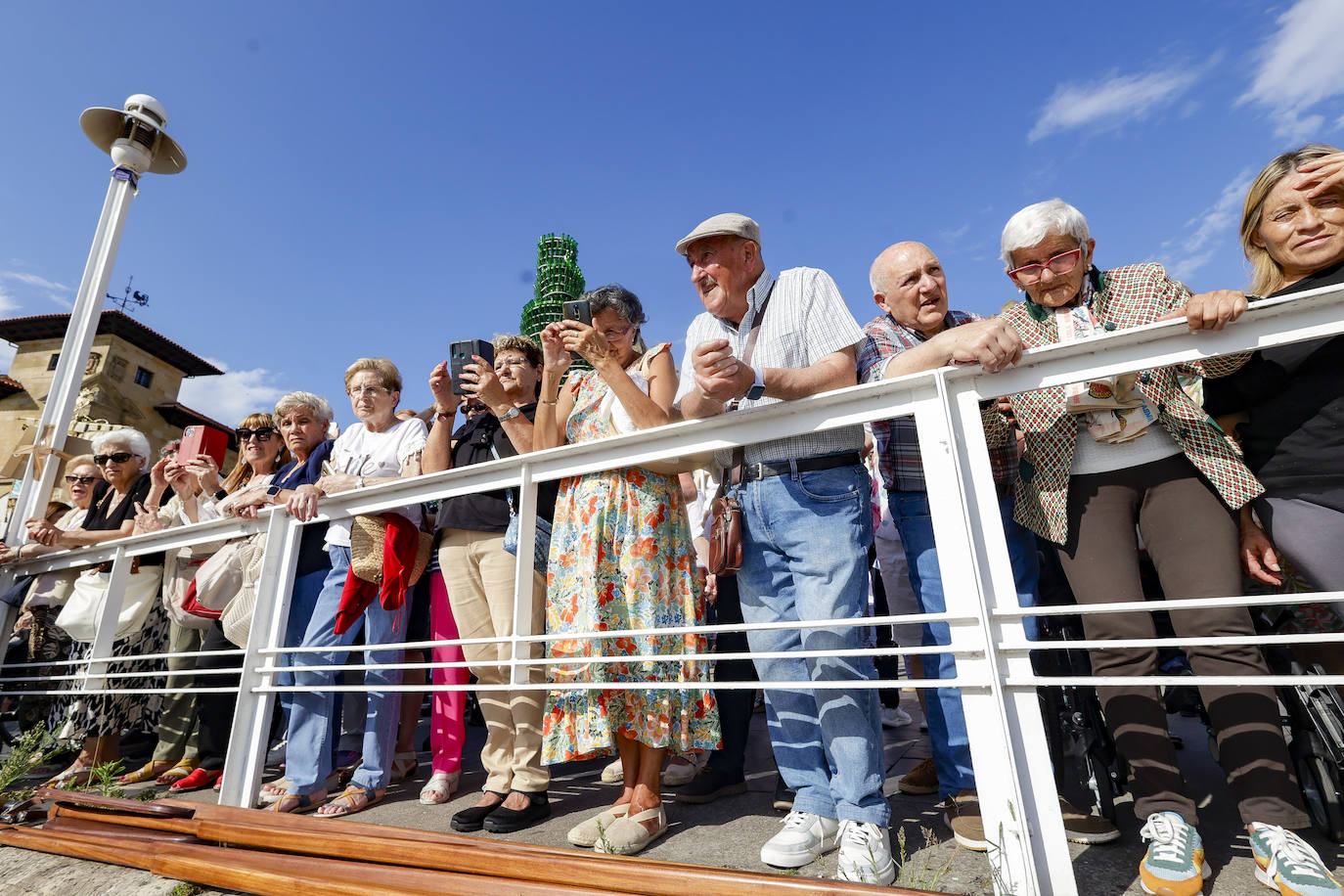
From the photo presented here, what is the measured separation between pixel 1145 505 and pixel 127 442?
17.7ft

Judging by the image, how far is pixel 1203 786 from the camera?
2230 millimetres

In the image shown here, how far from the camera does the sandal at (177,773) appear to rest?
3.35 metres

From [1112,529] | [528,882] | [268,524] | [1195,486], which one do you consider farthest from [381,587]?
[1195,486]

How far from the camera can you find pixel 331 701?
2799 mm

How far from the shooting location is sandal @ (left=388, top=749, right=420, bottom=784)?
3275 mm

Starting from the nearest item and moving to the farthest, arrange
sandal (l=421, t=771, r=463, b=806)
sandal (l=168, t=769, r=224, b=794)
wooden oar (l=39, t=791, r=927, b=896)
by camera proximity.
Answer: wooden oar (l=39, t=791, r=927, b=896)
sandal (l=421, t=771, r=463, b=806)
sandal (l=168, t=769, r=224, b=794)

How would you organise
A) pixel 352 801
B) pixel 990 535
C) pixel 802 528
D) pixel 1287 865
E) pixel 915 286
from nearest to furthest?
pixel 1287 865 → pixel 990 535 → pixel 802 528 → pixel 915 286 → pixel 352 801

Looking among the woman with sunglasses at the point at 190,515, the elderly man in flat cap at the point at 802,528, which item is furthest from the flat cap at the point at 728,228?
the woman with sunglasses at the point at 190,515

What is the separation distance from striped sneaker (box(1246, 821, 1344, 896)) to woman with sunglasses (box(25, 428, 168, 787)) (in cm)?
444

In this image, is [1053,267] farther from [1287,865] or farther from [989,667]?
[1287,865]

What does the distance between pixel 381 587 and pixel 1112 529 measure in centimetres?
256

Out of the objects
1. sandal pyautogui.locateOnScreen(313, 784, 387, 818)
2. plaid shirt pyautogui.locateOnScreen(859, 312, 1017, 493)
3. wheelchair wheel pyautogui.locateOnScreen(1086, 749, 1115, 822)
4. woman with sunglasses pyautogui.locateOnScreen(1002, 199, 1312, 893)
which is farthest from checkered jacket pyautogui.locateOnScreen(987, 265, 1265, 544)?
sandal pyautogui.locateOnScreen(313, 784, 387, 818)

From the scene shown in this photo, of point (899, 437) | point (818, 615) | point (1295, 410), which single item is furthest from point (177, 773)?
point (1295, 410)

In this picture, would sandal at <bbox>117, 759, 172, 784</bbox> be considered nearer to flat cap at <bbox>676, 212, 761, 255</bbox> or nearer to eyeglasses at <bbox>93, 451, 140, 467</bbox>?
eyeglasses at <bbox>93, 451, 140, 467</bbox>
